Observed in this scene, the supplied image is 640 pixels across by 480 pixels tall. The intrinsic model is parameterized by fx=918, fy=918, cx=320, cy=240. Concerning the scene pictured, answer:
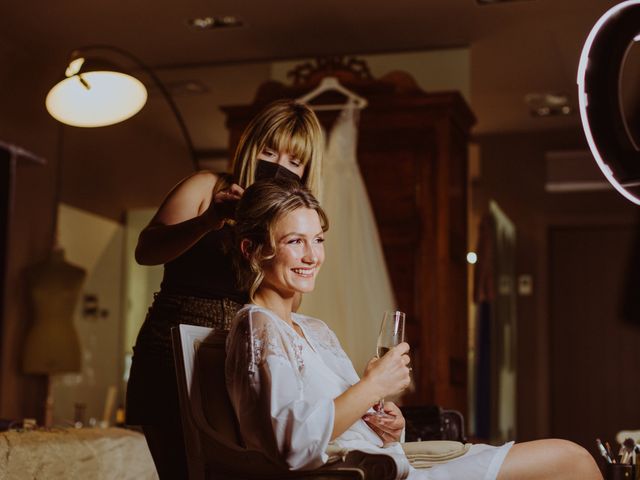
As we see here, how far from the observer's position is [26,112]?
5.66 meters

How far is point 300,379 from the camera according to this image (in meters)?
1.82

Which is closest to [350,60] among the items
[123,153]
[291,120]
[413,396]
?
[413,396]

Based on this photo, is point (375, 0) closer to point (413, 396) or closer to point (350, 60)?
point (350, 60)

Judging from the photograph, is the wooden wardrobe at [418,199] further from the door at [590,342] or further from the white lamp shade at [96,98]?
the door at [590,342]

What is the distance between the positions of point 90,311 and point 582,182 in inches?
152

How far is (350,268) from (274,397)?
2.94 metres

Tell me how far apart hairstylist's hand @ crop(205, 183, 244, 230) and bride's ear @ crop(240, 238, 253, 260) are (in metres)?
0.15

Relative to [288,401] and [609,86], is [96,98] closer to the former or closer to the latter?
[609,86]

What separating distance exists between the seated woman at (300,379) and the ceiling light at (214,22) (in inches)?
125

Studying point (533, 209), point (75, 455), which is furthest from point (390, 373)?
point (533, 209)

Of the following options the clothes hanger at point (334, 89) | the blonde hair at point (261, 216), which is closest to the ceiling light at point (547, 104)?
the clothes hanger at point (334, 89)

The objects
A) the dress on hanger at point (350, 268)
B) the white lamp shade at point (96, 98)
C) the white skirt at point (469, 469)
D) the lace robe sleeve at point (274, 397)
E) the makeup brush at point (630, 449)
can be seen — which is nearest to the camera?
the lace robe sleeve at point (274, 397)

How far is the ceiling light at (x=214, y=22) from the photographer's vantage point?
496cm

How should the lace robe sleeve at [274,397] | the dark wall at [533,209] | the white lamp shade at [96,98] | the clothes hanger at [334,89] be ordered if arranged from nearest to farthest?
the lace robe sleeve at [274,397] < the white lamp shade at [96,98] < the clothes hanger at [334,89] < the dark wall at [533,209]
